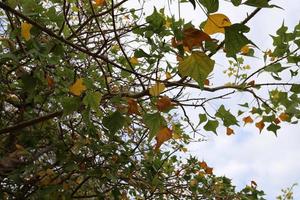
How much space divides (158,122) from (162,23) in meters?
0.76

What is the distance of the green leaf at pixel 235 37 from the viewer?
100 cm

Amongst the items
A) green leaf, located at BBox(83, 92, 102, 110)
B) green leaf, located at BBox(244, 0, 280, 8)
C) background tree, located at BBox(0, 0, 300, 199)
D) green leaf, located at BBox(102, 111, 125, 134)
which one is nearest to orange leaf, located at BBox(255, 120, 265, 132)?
background tree, located at BBox(0, 0, 300, 199)

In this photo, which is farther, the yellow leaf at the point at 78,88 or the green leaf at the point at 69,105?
the yellow leaf at the point at 78,88

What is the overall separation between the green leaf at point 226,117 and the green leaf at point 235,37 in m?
1.15

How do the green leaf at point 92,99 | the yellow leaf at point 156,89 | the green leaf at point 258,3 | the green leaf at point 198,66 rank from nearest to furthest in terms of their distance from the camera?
1. the green leaf at point 258,3
2. the green leaf at point 198,66
3. the green leaf at point 92,99
4. the yellow leaf at point 156,89

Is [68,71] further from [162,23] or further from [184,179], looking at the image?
[184,179]

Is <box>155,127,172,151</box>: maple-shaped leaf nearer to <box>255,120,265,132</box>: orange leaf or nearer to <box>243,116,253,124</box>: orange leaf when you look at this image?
<box>255,120,265,132</box>: orange leaf

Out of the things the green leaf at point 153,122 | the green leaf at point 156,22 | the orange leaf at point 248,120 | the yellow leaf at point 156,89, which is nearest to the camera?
the green leaf at point 153,122

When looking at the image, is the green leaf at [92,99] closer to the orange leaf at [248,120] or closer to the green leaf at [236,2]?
the green leaf at [236,2]

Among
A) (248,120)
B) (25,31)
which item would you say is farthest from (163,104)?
(248,120)

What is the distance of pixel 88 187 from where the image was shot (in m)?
3.64

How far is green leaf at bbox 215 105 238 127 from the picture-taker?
7.11 feet

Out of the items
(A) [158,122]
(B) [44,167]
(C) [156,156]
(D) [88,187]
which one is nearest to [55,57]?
(A) [158,122]

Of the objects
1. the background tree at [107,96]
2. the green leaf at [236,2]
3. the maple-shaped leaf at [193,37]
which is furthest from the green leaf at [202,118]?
the green leaf at [236,2]
